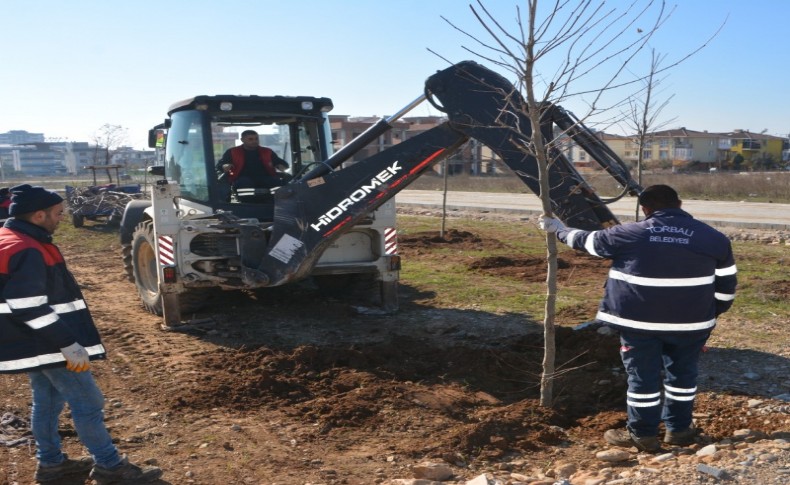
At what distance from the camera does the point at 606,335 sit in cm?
704

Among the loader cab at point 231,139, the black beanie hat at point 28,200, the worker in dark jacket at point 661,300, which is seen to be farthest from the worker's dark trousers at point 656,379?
the loader cab at point 231,139

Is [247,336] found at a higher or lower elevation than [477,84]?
lower

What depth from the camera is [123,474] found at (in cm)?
455

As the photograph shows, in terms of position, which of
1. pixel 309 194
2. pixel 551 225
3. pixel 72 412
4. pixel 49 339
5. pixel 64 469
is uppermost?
pixel 309 194

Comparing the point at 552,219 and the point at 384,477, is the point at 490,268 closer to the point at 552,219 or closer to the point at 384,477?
the point at 552,219

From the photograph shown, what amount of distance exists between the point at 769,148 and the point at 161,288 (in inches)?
3551

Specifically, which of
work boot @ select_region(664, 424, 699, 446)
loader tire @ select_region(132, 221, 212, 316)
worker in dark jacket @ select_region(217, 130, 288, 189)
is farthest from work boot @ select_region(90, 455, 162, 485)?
worker in dark jacket @ select_region(217, 130, 288, 189)

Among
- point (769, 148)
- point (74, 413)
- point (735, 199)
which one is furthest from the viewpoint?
point (769, 148)

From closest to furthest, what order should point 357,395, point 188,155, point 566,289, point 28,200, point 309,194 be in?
point 28,200
point 357,395
point 309,194
point 188,155
point 566,289

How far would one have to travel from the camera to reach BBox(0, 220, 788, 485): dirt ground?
4.91 meters

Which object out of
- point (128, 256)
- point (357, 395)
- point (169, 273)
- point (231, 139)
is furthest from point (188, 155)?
point (357, 395)

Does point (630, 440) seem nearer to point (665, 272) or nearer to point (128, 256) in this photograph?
point (665, 272)

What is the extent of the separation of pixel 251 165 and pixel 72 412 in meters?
4.78

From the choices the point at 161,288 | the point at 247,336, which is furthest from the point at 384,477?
the point at 161,288
